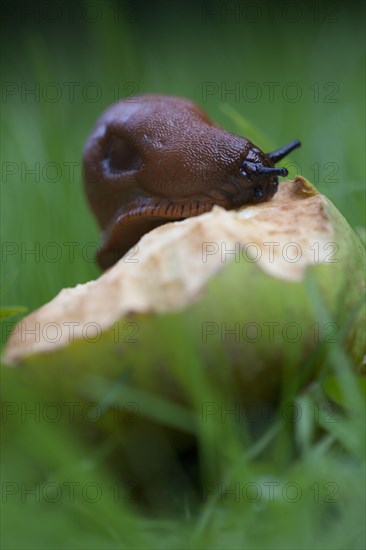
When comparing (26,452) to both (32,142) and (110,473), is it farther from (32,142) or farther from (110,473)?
(32,142)

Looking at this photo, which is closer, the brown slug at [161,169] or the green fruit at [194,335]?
the green fruit at [194,335]

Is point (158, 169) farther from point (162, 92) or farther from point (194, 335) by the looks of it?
point (162, 92)

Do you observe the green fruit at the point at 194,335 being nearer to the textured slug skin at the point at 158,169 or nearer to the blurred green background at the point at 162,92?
the blurred green background at the point at 162,92

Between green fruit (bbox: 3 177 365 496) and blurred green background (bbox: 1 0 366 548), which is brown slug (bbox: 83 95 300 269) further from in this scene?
green fruit (bbox: 3 177 365 496)

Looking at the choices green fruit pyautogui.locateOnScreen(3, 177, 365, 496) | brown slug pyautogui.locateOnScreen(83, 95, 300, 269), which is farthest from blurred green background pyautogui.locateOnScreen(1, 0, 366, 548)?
brown slug pyautogui.locateOnScreen(83, 95, 300, 269)

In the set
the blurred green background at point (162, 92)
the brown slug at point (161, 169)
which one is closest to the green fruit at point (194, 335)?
the blurred green background at point (162, 92)

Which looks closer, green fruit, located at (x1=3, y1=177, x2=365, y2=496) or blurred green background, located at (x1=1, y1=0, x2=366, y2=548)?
blurred green background, located at (x1=1, y1=0, x2=366, y2=548)

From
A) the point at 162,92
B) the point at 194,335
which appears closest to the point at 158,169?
the point at 194,335
